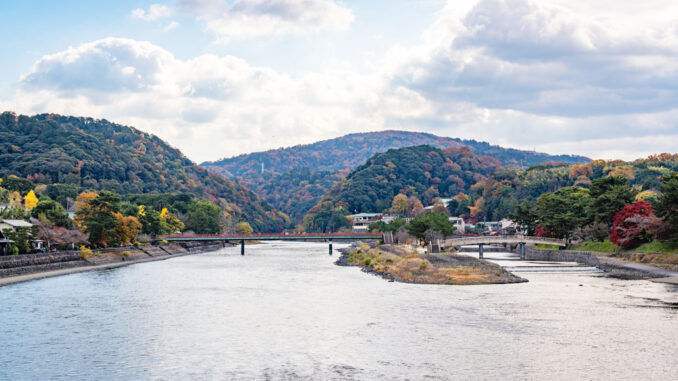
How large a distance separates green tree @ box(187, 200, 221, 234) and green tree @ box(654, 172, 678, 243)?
11065cm

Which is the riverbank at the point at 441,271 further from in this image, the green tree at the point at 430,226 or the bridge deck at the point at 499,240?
the green tree at the point at 430,226

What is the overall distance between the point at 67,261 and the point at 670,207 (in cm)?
6835

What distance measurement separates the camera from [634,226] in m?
76.4

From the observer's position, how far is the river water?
28906 millimetres

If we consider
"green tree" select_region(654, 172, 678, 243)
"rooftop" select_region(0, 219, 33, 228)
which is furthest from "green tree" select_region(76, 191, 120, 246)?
"green tree" select_region(654, 172, 678, 243)

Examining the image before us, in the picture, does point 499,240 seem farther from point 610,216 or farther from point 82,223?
point 82,223

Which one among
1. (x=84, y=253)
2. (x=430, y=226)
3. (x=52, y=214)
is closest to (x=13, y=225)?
(x=84, y=253)

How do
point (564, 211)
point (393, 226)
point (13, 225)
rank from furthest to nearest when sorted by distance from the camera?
point (393, 226) → point (564, 211) → point (13, 225)

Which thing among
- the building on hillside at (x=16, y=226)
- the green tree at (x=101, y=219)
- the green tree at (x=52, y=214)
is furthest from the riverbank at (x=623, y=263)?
the green tree at (x=52, y=214)

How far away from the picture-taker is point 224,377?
27.9 meters

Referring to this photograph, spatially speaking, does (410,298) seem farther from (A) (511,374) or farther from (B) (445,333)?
(A) (511,374)

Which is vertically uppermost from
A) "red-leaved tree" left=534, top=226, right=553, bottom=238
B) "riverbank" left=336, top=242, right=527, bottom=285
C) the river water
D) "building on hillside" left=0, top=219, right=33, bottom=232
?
"building on hillside" left=0, top=219, right=33, bottom=232

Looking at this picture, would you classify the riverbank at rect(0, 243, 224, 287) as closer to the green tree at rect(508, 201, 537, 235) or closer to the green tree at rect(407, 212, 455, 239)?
the green tree at rect(407, 212, 455, 239)

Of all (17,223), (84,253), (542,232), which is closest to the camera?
(17,223)
